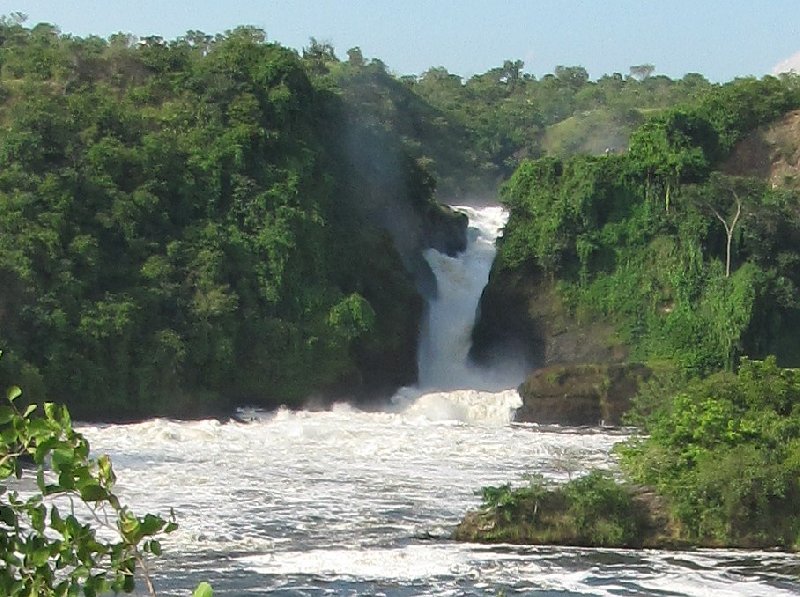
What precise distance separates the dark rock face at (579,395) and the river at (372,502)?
0.73 metres

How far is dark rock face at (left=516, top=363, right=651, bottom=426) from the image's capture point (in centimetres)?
2753

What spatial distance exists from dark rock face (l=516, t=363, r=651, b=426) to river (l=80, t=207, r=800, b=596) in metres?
0.73

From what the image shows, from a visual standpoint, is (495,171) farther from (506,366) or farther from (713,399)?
(713,399)

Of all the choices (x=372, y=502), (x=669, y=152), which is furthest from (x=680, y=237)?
(x=372, y=502)

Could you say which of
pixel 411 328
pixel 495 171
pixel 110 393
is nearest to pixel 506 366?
pixel 411 328

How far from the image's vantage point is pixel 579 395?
90.7 feet

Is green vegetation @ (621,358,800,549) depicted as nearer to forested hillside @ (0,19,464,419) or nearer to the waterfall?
forested hillside @ (0,19,464,419)

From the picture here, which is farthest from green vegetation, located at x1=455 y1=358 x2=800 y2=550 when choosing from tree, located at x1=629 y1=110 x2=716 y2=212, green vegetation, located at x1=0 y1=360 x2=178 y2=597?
tree, located at x1=629 y1=110 x2=716 y2=212

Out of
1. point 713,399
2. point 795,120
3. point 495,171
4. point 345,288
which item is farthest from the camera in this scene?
point 495,171

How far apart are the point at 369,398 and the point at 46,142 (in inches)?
377

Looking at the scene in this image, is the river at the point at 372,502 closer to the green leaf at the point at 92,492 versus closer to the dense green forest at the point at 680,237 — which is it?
the dense green forest at the point at 680,237

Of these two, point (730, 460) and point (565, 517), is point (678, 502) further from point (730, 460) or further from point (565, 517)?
point (565, 517)

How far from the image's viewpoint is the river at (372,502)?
1370 cm

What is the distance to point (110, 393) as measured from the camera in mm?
27469
